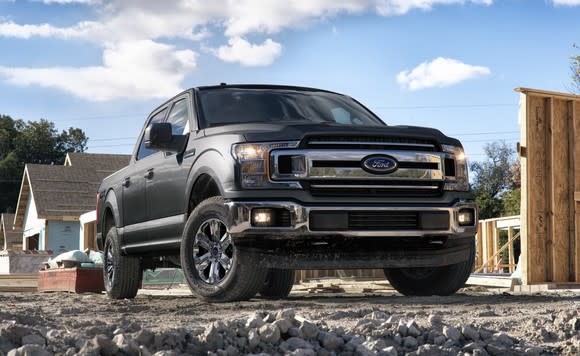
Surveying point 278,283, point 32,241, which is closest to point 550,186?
point 278,283

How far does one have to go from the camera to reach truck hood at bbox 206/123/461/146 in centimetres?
745

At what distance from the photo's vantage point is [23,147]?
74000mm

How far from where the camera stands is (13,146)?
74.8 m

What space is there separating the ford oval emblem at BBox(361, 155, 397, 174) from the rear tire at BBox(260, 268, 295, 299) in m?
2.54

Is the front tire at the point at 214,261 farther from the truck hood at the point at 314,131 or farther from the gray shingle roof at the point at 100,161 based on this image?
the gray shingle roof at the point at 100,161

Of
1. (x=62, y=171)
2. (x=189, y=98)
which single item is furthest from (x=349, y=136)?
(x=62, y=171)

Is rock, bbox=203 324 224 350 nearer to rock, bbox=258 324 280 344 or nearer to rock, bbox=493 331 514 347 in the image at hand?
rock, bbox=258 324 280 344

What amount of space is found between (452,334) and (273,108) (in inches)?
169

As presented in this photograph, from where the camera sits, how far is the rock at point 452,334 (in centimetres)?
489

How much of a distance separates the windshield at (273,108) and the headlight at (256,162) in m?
1.06

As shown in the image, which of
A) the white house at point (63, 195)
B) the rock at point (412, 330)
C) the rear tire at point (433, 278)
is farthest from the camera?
the white house at point (63, 195)

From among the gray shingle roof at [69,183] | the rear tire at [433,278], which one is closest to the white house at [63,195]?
the gray shingle roof at [69,183]

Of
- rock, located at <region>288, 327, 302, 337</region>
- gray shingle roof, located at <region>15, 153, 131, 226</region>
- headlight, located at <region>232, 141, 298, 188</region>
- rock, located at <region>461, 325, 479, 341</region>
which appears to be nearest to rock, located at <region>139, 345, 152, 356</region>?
rock, located at <region>288, 327, 302, 337</region>

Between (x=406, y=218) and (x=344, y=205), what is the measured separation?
64 centimetres
